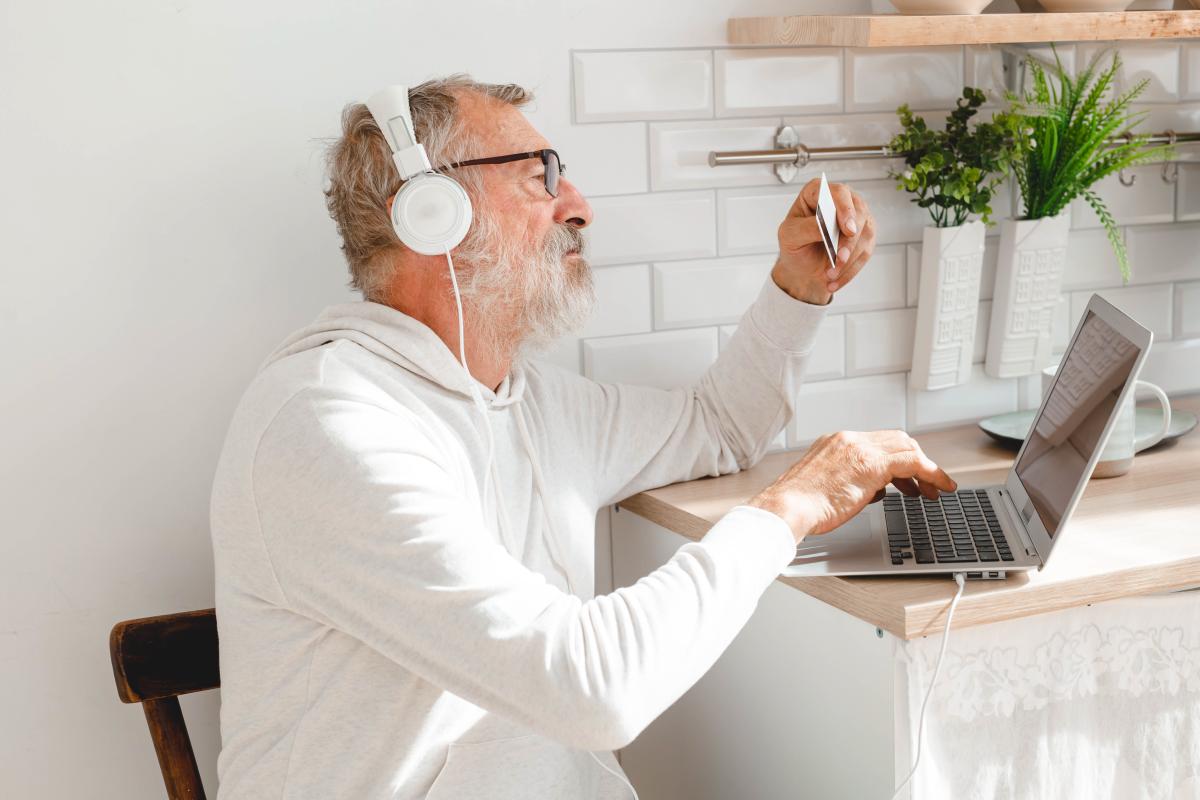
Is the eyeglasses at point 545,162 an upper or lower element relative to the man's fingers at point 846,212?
upper

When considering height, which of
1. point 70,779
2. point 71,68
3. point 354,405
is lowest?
point 70,779

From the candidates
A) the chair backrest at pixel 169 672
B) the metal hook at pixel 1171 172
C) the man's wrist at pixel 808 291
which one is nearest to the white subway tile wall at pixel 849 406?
the man's wrist at pixel 808 291

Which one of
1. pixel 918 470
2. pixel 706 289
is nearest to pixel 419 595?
pixel 918 470

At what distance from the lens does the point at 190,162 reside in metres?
1.53

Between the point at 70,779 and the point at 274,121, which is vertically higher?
the point at 274,121

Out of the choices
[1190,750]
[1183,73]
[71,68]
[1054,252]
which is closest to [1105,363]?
[1190,750]

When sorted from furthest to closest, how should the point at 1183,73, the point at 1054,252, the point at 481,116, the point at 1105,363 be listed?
the point at 1183,73 → the point at 1054,252 → the point at 481,116 → the point at 1105,363

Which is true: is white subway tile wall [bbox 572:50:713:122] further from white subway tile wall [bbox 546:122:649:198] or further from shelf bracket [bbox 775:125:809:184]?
shelf bracket [bbox 775:125:809:184]

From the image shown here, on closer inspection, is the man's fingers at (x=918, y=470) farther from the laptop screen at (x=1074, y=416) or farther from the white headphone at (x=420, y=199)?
the white headphone at (x=420, y=199)

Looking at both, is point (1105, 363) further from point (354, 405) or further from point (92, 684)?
point (92, 684)

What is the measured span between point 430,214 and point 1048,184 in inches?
42.0

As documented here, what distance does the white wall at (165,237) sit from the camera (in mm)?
1472

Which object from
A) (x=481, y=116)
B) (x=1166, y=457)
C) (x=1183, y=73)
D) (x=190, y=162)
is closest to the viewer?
(x=481, y=116)

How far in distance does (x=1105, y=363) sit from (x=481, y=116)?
757 mm
